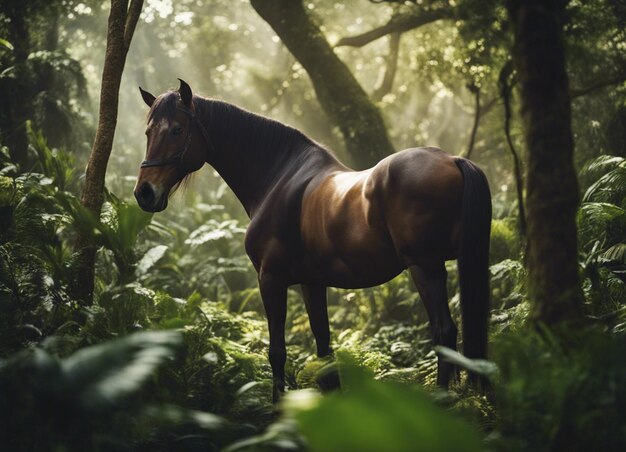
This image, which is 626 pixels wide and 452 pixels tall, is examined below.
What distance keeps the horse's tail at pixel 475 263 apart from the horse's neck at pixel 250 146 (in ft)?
6.64

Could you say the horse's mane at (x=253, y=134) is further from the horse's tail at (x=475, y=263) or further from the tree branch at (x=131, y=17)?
the horse's tail at (x=475, y=263)

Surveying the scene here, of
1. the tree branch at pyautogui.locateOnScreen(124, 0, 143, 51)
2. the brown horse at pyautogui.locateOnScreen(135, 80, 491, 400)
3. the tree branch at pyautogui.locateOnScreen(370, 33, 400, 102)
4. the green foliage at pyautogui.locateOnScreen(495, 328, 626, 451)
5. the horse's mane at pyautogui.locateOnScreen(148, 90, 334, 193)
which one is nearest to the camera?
the green foliage at pyautogui.locateOnScreen(495, 328, 626, 451)

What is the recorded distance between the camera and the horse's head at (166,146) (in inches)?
199

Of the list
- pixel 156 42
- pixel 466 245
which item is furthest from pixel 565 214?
pixel 156 42

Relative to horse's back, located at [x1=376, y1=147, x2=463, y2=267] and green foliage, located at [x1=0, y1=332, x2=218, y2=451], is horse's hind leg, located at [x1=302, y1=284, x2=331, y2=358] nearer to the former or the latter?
horse's back, located at [x1=376, y1=147, x2=463, y2=267]

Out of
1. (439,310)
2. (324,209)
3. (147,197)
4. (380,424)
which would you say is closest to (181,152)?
(147,197)

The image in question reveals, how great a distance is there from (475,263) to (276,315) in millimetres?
1900

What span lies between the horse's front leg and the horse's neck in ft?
2.77

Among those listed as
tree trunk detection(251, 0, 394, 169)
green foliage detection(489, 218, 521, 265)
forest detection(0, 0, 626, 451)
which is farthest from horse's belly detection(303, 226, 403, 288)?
tree trunk detection(251, 0, 394, 169)

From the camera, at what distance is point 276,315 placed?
4941 millimetres

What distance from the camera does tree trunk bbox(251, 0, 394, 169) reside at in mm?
8977

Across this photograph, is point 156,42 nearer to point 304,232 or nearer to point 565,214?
point 304,232

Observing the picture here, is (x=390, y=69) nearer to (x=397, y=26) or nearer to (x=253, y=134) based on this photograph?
(x=397, y=26)

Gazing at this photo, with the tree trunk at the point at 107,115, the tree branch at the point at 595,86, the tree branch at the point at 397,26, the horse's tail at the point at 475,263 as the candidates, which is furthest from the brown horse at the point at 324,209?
the tree branch at the point at 397,26
